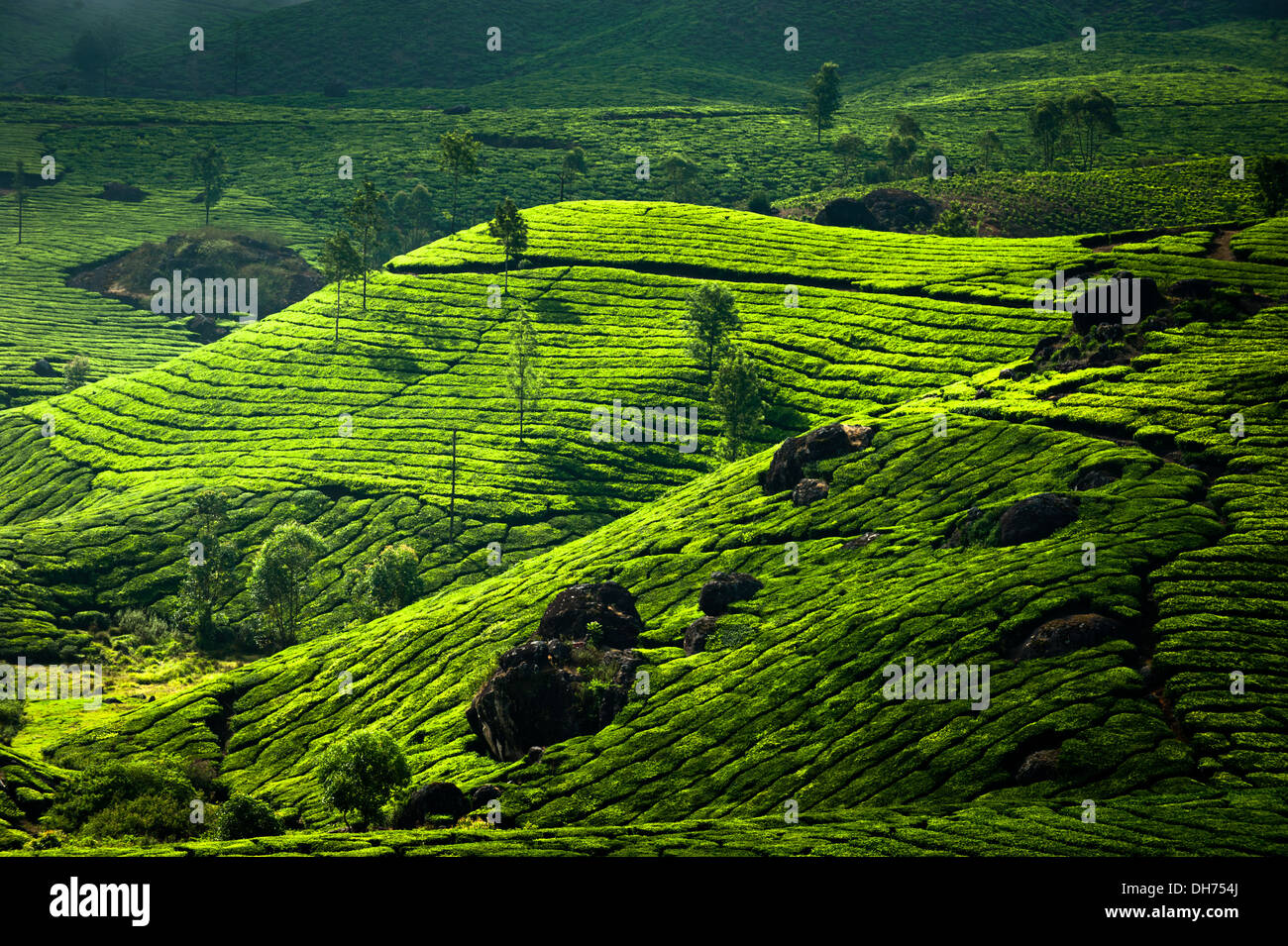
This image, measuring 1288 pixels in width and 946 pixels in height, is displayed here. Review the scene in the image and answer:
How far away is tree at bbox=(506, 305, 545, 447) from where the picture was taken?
524ft

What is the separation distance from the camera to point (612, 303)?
193 meters

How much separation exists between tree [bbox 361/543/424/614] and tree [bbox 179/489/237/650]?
18.4 meters

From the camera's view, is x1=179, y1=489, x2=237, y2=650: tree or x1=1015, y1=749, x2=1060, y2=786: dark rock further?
x1=179, y1=489, x2=237, y2=650: tree

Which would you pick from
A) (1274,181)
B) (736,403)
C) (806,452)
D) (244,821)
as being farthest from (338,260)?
(1274,181)

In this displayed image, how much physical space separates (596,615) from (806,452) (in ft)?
111

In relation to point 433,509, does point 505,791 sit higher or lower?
lower

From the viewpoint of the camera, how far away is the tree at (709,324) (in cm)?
16588

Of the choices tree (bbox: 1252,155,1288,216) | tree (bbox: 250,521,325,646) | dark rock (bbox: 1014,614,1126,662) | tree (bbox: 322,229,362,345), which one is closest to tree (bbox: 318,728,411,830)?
dark rock (bbox: 1014,614,1126,662)

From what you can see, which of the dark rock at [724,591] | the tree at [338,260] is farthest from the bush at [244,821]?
the tree at [338,260]

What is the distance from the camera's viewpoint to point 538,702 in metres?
83.9

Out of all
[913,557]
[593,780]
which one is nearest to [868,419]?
[913,557]

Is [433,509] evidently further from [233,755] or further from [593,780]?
[593,780]

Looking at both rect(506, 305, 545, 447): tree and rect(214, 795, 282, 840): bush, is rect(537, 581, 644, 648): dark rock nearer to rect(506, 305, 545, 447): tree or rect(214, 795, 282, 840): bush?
rect(214, 795, 282, 840): bush

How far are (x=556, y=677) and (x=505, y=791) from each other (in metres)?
10.9
